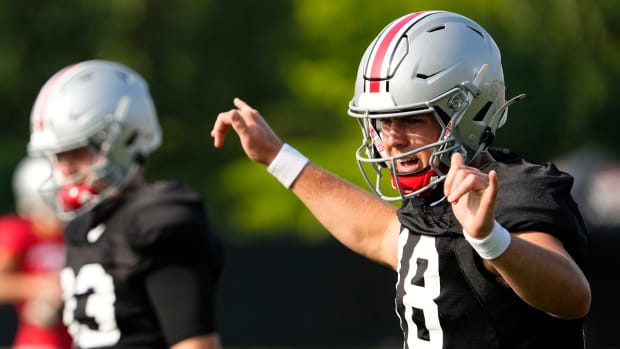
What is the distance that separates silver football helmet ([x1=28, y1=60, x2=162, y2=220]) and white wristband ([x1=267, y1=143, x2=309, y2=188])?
3.07 ft

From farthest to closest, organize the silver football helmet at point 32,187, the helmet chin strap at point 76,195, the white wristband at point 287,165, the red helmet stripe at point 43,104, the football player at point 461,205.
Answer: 1. the silver football helmet at point 32,187
2. the red helmet stripe at point 43,104
3. the helmet chin strap at point 76,195
4. the white wristband at point 287,165
5. the football player at point 461,205

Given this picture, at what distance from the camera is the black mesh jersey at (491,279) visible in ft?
10.6

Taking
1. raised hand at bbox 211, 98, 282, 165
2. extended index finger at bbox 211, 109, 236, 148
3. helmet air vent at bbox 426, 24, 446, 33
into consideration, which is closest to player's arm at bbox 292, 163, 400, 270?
raised hand at bbox 211, 98, 282, 165

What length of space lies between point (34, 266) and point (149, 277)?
3124mm

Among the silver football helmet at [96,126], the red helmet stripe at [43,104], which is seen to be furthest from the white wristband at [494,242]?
the red helmet stripe at [43,104]

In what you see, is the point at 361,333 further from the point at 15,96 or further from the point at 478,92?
the point at 15,96

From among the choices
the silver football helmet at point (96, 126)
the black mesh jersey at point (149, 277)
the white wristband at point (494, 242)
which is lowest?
the black mesh jersey at point (149, 277)

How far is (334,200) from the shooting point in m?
4.06

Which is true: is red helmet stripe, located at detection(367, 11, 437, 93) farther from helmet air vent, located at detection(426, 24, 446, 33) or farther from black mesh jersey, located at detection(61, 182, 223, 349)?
black mesh jersey, located at detection(61, 182, 223, 349)

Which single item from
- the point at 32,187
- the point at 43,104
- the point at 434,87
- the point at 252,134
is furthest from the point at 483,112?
the point at 32,187

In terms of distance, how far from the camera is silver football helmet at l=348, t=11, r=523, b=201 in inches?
137

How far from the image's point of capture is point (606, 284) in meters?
11.2

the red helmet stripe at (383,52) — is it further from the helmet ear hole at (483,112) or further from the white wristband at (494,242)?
the white wristband at (494,242)

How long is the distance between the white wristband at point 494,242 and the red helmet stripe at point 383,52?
67cm
